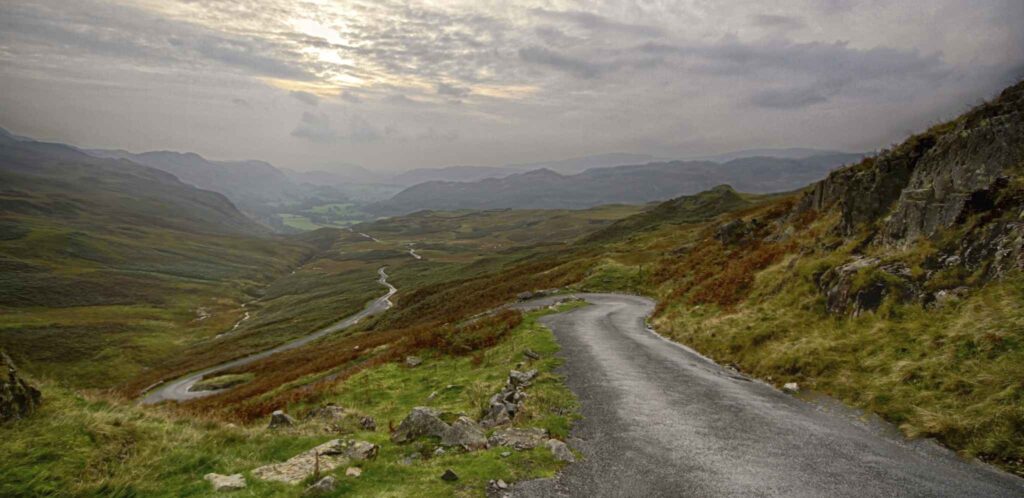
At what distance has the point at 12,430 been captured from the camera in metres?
10.7

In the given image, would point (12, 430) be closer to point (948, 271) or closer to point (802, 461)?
point (802, 461)

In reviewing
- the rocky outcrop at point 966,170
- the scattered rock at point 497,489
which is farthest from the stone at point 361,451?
the rocky outcrop at point 966,170

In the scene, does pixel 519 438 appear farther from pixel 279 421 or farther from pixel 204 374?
pixel 204 374

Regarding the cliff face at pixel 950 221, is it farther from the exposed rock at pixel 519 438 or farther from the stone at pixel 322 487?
the stone at pixel 322 487

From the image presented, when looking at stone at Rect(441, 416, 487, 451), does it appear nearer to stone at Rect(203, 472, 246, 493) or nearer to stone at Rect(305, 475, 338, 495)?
stone at Rect(305, 475, 338, 495)

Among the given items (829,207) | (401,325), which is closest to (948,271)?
(829,207)

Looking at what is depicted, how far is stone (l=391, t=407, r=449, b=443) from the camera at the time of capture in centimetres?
1441

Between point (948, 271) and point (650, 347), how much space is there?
13481mm

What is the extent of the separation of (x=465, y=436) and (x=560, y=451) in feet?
9.56

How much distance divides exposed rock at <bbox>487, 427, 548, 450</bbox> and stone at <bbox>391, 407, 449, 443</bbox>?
1.72 meters

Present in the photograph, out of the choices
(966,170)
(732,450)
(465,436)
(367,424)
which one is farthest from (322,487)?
(966,170)

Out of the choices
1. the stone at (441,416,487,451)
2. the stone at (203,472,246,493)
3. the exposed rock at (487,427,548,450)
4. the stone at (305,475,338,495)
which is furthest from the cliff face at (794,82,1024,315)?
the stone at (203,472,246,493)

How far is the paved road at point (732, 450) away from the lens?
1050cm

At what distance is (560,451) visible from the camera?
12.5 meters
